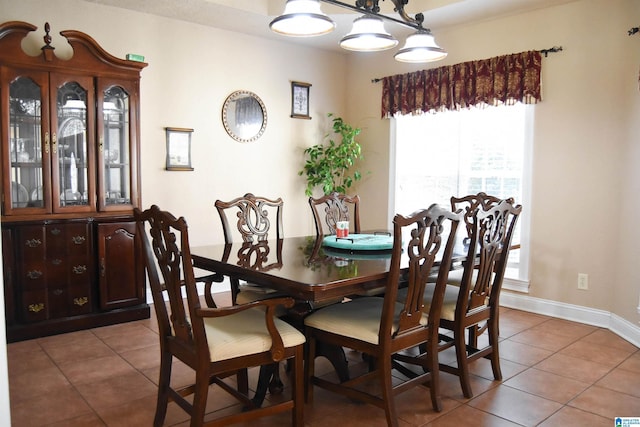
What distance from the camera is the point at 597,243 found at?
393cm

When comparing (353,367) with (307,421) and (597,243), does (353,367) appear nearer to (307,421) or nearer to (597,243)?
(307,421)

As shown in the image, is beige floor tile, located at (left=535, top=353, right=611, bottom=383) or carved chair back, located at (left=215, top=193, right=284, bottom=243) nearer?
beige floor tile, located at (left=535, top=353, right=611, bottom=383)

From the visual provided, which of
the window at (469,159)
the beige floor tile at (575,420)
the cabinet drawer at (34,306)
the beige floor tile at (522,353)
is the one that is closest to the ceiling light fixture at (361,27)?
the window at (469,159)

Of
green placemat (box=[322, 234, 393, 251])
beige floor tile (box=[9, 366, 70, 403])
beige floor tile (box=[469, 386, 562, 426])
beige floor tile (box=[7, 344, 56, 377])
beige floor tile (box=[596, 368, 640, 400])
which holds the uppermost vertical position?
green placemat (box=[322, 234, 393, 251])

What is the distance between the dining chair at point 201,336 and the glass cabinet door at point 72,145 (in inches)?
69.5

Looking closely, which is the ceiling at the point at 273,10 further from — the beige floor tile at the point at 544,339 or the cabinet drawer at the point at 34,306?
the beige floor tile at the point at 544,339

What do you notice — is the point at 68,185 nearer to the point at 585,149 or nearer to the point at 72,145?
the point at 72,145

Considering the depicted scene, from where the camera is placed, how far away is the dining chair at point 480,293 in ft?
8.63

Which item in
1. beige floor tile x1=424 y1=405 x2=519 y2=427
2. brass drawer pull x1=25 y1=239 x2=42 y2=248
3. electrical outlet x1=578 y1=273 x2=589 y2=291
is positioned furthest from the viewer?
electrical outlet x1=578 y1=273 x2=589 y2=291

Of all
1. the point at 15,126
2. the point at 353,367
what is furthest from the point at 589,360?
the point at 15,126

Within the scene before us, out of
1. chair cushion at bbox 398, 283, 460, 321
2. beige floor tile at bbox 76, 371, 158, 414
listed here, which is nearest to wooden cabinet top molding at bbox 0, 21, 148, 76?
beige floor tile at bbox 76, 371, 158, 414

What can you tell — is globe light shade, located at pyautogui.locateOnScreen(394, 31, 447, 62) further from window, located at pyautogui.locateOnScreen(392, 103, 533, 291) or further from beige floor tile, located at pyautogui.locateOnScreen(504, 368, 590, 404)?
beige floor tile, located at pyautogui.locateOnScreen(504, 368, 590, 404)

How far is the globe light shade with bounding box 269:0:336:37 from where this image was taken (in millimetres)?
2455

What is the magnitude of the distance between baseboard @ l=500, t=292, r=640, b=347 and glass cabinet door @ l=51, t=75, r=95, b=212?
141 inches
